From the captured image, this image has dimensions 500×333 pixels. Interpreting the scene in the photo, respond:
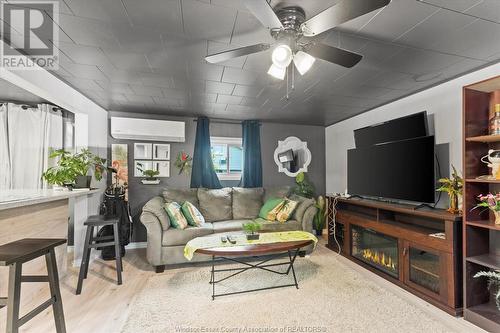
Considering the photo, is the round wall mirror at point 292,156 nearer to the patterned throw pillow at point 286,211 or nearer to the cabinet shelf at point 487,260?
the patterned throw pillow at point 286,211

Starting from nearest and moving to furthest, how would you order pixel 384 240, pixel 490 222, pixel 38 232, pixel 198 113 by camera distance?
pixel 490 222
pixel 38 232
pixel 384 240
pixel 198 113

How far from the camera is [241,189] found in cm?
416

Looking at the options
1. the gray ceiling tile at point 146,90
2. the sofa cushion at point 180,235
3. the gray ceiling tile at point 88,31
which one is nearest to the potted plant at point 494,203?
the sofa cushion at point 180,235

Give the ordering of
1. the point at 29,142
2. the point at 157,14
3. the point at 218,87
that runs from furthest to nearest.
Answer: the point at 29,142, the point at 218,87, the point at 157,14

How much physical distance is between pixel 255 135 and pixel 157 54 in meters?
2.63

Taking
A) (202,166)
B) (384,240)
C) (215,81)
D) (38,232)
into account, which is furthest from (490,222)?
(38,232)

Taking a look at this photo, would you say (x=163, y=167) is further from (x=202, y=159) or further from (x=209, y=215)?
(x=209, y=215)

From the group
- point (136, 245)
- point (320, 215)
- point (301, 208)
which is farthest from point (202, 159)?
point (320, 215)

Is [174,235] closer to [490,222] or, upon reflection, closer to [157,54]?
[157,54]

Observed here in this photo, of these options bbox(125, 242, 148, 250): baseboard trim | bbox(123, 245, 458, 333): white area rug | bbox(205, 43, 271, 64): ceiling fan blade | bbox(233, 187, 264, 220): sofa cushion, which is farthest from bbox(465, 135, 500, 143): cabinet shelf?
bbox(125, 242, 148, 250): baseboard trim

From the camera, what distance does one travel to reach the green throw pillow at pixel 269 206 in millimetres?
3781

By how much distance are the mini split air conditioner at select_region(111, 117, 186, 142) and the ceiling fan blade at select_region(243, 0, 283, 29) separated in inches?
117

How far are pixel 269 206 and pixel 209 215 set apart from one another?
989 mm

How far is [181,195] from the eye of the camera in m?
3.81
